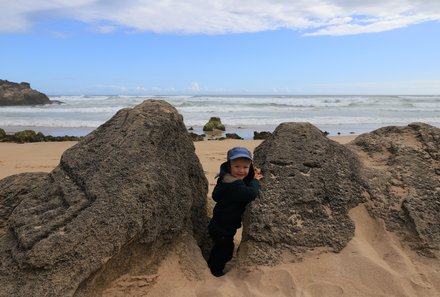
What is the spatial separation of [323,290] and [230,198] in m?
0.98

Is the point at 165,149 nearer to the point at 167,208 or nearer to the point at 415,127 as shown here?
the point at 167,208

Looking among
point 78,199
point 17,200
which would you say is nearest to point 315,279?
point 78,199

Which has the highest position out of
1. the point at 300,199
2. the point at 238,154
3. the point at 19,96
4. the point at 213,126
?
the point at 238,154

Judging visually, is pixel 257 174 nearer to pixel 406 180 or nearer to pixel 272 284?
pixel 272 284

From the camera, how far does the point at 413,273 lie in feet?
10.6

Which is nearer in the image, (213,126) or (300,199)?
(300,199)

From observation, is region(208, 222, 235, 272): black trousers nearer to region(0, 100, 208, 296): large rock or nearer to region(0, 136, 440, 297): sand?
region(0, 136, 440, 297): sand

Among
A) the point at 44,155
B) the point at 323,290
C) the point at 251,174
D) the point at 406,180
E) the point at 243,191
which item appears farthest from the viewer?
the point at 44,155

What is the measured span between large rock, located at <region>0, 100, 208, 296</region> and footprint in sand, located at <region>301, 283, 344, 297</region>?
1.04m

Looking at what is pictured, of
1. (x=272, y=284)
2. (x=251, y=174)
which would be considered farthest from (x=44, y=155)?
(x=272, y=284)

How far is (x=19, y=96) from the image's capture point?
48844mm

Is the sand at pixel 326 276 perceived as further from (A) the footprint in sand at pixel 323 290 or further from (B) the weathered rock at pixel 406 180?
(B) the weathered rock at pixel 406 180

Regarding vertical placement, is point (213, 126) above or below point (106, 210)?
below

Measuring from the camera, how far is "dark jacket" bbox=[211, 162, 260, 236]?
11.4 ft
